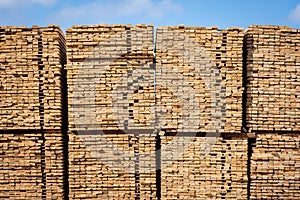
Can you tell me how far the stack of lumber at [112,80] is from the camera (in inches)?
229

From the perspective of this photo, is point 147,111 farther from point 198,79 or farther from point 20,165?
point 20,165

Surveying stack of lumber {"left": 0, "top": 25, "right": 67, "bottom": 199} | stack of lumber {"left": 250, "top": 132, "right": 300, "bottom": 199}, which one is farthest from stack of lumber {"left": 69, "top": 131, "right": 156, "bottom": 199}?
stack of lumber {"left": 250, "top": 132, "right": 300, "bottom": 199}

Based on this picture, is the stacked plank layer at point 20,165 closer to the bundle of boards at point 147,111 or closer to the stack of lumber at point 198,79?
the bundle of boards at point 147,111

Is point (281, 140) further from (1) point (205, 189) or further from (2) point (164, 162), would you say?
(2) point (164, 162)

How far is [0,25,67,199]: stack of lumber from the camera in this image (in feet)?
19.3

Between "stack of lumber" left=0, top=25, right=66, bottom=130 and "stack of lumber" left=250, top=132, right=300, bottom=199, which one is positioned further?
"stack of lumber" left=250, top=132, right=300, bottom=199

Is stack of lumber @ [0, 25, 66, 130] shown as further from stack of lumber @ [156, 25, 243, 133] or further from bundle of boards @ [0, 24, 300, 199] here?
stack of lumber @ [156, 25, 243, 133]

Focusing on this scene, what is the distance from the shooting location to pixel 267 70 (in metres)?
5.96

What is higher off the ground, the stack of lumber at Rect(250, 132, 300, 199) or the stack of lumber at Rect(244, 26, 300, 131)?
the stack of lumber at Rect(244, 26, 300, 131)

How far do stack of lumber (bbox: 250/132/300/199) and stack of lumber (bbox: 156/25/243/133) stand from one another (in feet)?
2.91

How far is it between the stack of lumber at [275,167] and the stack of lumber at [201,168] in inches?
12.8

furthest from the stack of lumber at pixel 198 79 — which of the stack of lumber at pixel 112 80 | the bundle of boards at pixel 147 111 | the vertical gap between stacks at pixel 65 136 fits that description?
the vertical gap between stacks at pixel 65 136

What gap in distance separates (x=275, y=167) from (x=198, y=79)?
2987 mm

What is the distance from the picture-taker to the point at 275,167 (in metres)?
5.99
